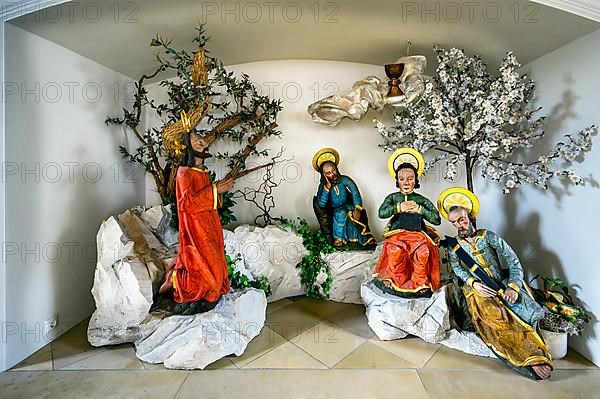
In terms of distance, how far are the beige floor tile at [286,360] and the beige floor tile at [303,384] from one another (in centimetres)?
5

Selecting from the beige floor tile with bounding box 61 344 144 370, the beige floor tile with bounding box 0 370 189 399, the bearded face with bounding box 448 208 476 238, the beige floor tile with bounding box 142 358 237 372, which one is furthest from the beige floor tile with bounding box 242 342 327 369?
the bearded face with bounding box 448 208 476 238

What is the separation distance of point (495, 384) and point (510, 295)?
55cm

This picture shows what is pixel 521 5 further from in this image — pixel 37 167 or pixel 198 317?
pixel 37 167

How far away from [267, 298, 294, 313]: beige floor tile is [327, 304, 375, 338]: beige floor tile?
514 millimetres

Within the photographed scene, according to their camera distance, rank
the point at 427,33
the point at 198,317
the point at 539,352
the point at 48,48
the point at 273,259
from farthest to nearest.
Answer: the point at 273,259, the point at 427,33, the point at 48,48, the point at 198,317, the point at 539,352

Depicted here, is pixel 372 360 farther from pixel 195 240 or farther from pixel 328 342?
pixel 195 240

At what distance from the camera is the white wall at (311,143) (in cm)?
351

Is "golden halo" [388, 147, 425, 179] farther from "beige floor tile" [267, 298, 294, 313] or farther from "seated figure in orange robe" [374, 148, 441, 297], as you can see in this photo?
"beige floor tile" [267, 298, 294, 313]

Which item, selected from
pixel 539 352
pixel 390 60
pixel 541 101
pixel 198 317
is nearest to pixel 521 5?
pixel 541 101

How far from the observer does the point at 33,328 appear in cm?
217

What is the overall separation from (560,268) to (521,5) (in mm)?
1857

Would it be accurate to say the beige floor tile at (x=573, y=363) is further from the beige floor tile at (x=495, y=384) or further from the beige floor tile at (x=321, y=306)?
the beige floor tile at (x=321, y=306)

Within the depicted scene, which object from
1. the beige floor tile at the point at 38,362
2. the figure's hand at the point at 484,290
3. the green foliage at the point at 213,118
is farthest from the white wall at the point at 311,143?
the beige floor tile at the point at 38,362

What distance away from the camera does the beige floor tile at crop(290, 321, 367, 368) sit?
7.16 feet
